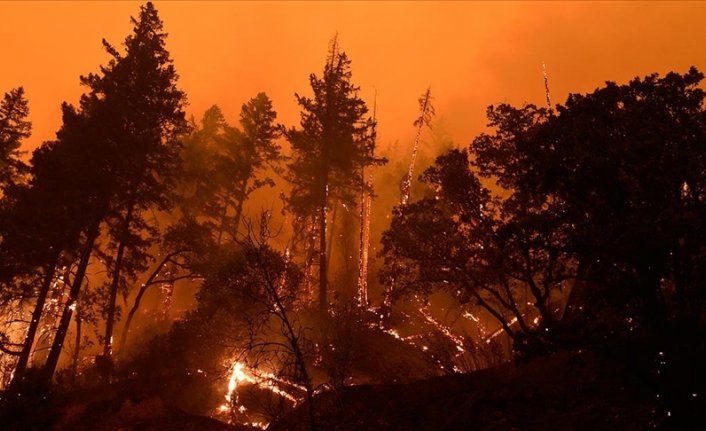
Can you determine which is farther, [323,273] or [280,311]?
[323,273]

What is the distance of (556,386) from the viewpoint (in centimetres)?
1041

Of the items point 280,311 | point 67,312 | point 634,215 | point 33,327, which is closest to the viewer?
point 634,215

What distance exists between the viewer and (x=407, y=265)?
15.9 meters

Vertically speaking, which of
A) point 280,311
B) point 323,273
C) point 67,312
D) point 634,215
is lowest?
point 280,311

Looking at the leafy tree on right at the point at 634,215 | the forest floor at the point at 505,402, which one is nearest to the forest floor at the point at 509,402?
the forest floor at the point at 505,402

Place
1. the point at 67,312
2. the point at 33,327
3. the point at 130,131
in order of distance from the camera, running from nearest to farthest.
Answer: the point at 33,327 < the point at 67,312 < the point at 130,131

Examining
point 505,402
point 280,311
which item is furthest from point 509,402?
point 280,311

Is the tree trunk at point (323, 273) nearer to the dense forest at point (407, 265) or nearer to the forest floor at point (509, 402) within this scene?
the dense forest at point (407, 265)

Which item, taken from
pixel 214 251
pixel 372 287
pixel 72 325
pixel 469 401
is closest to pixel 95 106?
pixel 214 251

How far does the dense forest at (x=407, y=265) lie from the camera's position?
704 cm

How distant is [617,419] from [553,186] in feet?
13.7

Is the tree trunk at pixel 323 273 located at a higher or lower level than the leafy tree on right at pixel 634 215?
higher

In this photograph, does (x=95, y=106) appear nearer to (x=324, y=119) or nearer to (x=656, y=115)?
(x=324, y=119)

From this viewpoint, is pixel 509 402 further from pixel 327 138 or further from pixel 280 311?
pixel 327 138
